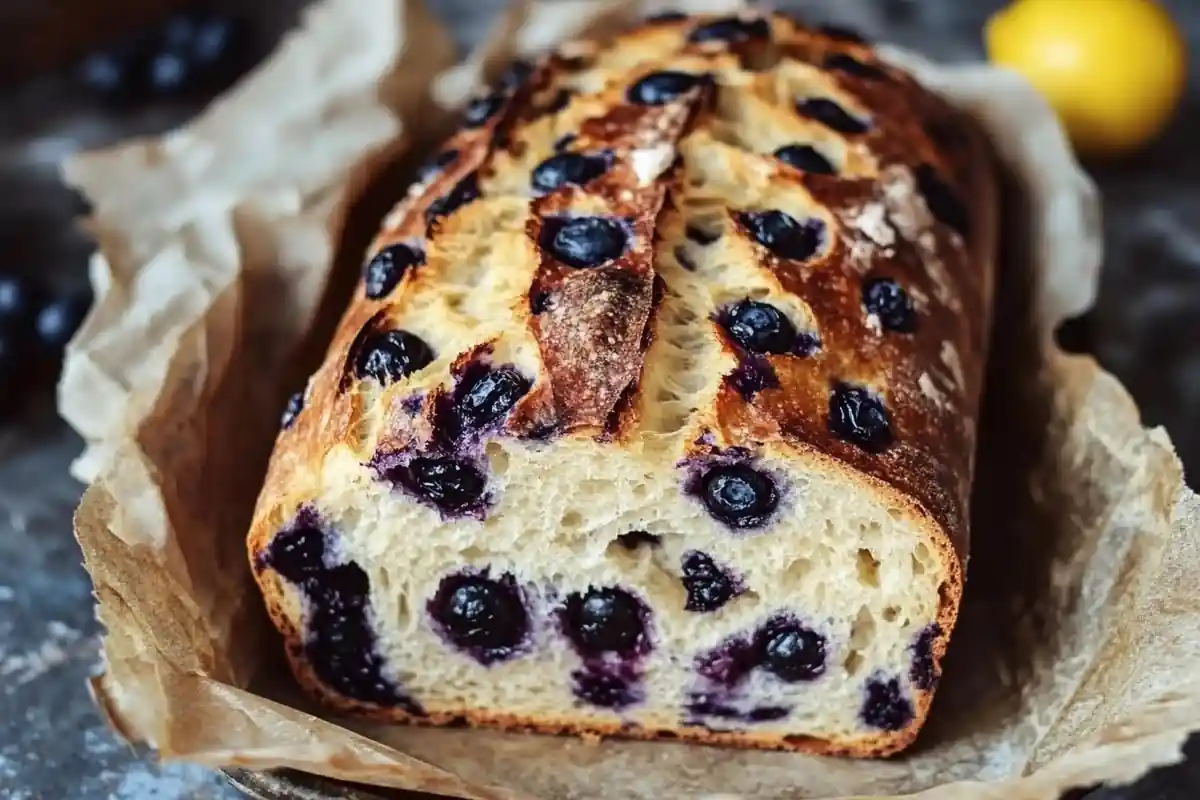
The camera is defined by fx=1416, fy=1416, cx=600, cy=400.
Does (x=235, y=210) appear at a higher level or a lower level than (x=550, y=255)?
lower

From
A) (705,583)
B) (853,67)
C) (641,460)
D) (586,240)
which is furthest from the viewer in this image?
(853,67)

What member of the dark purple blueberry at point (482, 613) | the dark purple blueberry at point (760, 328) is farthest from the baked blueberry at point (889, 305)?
the dark purple blueberry at point (482, 613)

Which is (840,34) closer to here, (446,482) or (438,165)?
(438,165)

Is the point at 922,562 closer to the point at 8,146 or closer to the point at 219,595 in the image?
the point at 219,595

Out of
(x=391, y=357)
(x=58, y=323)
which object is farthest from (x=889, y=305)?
(x=58, y=323)

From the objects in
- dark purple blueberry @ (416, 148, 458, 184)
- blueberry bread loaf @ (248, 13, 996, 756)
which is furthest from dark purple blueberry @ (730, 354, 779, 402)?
dark purple blueberry @ (416, 148, 458, 184)

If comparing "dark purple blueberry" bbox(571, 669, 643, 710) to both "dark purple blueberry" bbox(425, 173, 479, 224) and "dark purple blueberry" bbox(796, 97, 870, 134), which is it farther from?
"dark purple blueberry" bbox(796, 97, 870, 134)

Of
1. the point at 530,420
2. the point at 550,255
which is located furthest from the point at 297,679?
the point at 550,255
